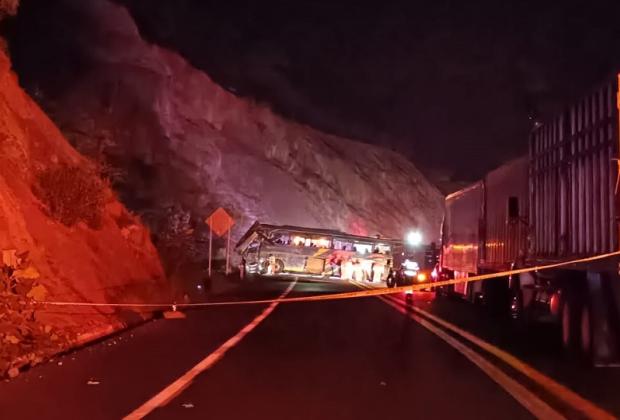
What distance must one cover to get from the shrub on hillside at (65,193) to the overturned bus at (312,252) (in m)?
34.3

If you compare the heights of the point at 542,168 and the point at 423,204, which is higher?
the point at 423,204

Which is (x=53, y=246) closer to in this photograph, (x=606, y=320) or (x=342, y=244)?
(x=606, y=320)

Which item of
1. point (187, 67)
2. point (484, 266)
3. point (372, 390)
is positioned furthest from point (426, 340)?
point (187, 67)

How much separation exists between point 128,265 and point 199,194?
146 feet

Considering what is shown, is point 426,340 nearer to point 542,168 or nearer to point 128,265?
point 542,168

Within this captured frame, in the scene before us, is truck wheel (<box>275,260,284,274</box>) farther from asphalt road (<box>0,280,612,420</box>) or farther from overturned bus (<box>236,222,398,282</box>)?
asphalt road (<box>0,280,612,420</box>)

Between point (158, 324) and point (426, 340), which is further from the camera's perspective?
point (158, 324)

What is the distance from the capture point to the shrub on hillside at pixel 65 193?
18.7 m

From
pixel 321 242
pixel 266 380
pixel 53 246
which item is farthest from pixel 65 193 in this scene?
pixel 321 242

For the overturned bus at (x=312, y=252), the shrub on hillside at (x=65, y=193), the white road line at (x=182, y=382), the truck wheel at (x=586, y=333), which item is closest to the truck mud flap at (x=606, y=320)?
the truck wheel at (x=586, y=333)

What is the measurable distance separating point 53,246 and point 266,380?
27.3 ft

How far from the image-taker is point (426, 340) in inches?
605

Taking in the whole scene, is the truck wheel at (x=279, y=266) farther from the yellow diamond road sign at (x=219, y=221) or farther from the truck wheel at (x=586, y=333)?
the truck wheel at (x=586, y=333)

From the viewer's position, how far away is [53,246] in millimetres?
16938
